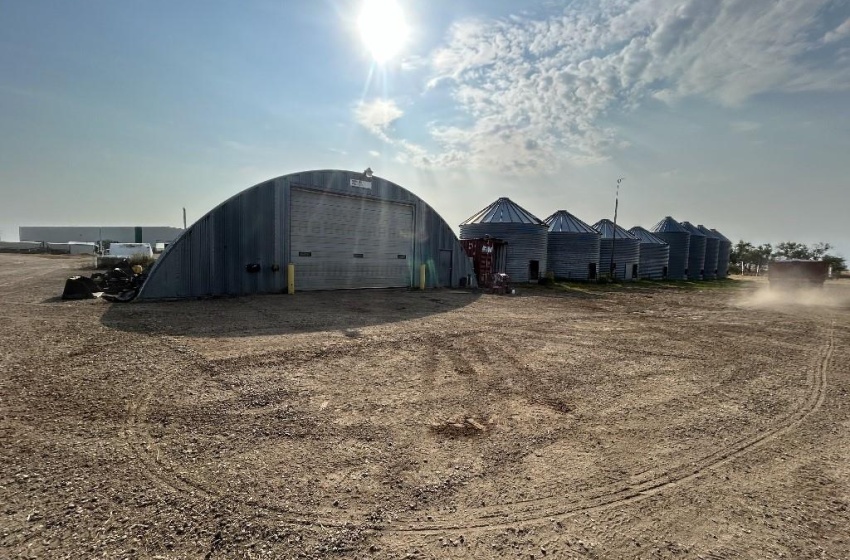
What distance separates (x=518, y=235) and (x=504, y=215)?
2.49m

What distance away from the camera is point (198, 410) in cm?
596

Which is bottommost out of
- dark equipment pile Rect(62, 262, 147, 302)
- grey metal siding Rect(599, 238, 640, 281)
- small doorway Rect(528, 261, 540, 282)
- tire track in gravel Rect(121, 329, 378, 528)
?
tire track in gravel Rect(121, 329, 378, 528)

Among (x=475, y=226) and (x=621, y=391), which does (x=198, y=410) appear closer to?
(x=621, y=391)

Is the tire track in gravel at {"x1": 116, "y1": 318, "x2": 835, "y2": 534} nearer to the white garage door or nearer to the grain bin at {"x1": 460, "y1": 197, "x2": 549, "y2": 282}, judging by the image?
the white garage door

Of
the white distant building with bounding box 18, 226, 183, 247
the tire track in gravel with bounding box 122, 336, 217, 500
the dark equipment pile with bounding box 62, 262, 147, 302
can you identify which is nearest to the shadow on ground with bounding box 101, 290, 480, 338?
the dark equipment pile with bounding box 62, 262, 147, 302

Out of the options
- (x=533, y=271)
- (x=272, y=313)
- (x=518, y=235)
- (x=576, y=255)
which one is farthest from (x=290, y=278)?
(x=576, y=255)

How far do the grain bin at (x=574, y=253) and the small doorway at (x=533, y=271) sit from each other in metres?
4.46

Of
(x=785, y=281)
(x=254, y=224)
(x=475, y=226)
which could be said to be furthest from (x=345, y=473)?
(x=785, y=281)

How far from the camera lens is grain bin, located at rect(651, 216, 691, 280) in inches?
2119

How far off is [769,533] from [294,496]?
460 cm

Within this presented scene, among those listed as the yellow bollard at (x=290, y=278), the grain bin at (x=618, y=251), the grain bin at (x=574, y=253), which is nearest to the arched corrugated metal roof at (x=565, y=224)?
the grain bin at (x=574, y=253)

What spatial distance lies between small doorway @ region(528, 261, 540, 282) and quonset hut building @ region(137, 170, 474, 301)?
378 inches

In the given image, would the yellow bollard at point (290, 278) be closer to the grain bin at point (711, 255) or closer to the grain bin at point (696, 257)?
the grain bin at point (696, 257)

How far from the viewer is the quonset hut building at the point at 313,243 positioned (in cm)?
1773
